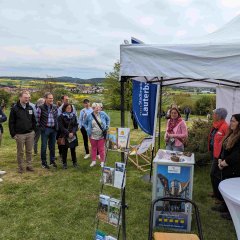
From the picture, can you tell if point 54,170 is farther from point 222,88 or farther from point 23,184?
point 222,88

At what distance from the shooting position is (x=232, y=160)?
425cm

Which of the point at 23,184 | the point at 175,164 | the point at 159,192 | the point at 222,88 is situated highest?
the point at 222,88

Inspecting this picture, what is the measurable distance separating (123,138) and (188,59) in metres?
1.10

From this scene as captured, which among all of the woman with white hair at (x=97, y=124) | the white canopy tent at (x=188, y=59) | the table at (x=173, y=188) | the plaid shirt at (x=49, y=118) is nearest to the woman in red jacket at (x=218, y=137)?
the table at (x=173, y=188)

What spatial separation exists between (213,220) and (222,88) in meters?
4.05

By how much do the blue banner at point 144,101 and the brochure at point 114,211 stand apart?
9.82 ft

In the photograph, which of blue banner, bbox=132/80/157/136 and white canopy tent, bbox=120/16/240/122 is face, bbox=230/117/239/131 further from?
blue banner, bbox=132/80/157/136

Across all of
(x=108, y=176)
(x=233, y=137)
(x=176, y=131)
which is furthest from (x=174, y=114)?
(x=108, y=176)

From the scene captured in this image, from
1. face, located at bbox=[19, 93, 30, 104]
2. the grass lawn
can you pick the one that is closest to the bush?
the grass lawn

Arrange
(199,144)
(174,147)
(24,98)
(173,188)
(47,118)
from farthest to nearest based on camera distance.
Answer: (199,144) → (47,118) → (24,98) → (174,147) → (173,188)

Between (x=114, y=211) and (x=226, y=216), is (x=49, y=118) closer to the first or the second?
(x=114, y=211)

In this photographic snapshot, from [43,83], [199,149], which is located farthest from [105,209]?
[43,83]

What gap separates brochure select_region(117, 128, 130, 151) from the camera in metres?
3.44

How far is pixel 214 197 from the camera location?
5.45 meters
